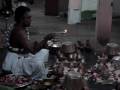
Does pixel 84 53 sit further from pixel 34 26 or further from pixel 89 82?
pixel 34 26

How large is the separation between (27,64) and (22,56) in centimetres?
21

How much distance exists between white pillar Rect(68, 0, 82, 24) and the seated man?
21.6 feet

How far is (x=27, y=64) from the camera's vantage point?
21.8ft

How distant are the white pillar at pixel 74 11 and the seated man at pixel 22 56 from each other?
21.6 ft

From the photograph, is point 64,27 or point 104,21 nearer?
point 104,21

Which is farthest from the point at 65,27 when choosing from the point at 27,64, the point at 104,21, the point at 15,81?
the point at 15,81

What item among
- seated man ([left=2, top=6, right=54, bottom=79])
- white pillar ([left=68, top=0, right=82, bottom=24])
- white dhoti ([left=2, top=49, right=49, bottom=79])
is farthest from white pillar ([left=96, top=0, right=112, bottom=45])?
white dhoti ([left=2, top=49, right=49, bottom=79])

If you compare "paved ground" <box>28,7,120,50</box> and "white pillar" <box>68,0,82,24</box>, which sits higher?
"white pillar" <box>68,0,82,24</box>

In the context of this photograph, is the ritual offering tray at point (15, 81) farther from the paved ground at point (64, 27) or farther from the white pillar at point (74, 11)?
the white pillar at point (74, 11)

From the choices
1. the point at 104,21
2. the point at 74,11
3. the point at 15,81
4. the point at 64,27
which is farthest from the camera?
the point at 74,11

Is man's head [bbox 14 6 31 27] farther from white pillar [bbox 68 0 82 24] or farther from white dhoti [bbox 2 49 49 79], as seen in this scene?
white pillar [bbox 68 0 82 24]

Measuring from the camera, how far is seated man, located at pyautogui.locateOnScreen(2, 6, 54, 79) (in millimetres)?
6656

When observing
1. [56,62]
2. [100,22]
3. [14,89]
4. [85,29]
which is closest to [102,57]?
[56,62]

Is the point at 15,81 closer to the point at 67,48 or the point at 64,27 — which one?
the point at 67,48
